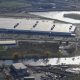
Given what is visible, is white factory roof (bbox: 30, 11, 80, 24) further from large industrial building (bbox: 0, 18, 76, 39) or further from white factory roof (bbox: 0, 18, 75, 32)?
large industrial building (bbox: 0, 18, 76, 39)

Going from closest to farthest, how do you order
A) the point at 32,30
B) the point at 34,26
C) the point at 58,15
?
the point at 32,30 → the point at 34,26 → the point at 58,15

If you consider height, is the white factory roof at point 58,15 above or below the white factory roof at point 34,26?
below

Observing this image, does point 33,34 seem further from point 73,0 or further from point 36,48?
point 73,0

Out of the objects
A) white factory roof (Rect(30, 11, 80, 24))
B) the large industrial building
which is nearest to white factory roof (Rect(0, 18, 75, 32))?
the large industrial building

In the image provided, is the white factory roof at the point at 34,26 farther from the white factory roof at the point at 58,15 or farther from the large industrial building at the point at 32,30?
the white factory roof at the point at 58,15

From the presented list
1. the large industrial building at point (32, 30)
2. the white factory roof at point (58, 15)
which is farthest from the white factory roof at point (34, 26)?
the white factory roof at point (58, 15)

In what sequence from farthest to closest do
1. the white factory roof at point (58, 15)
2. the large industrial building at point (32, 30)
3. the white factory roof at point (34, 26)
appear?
the white factory roof at point (58, 15) → the white factory roof at point (34, 26) → the large industrial building at point (32, 30)

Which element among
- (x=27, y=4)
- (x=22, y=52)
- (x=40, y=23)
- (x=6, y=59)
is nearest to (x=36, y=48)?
(x=22, y=52)

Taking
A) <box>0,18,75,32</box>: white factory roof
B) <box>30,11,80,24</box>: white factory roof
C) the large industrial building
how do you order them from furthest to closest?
<box>30,11,80,24</box>: white factory roof → <box>0,18,75,32</box>: white factory roof → the large industrial building

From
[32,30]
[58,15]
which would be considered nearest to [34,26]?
[32,30]

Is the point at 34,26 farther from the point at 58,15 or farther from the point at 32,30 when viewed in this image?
the point at 58,15

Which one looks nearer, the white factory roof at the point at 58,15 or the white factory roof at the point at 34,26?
the white factory roof at the point at 34,26
